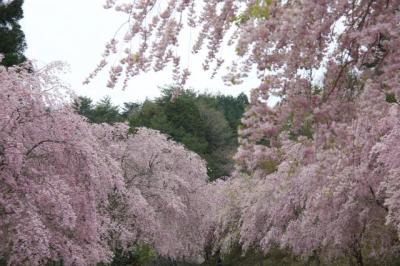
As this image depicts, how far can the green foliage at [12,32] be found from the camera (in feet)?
87.3

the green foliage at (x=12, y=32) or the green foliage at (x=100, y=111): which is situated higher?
the green foliage at (x=100, y=111)

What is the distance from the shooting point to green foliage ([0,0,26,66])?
26609mm

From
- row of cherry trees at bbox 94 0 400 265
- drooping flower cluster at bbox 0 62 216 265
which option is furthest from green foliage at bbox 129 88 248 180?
row of cherry trees at bbox 94 0 400 265

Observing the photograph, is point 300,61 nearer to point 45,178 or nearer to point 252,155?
point 252,155

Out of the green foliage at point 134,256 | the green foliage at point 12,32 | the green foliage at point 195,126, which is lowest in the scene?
the green foliage at point 134,256

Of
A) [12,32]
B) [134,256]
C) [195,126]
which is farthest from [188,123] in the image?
[134,256]

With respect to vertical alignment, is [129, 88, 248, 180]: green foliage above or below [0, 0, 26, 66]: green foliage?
above

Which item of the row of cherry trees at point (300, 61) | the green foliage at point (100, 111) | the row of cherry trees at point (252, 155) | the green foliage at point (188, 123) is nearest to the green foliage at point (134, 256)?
the row of cherry trees at point (252, 155)

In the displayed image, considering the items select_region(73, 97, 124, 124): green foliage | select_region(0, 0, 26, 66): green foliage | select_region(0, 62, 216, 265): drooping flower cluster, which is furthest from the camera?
select_region(73, 97, 124, 124): green foliage

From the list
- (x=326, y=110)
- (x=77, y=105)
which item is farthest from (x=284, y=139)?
(x=77, y=105)

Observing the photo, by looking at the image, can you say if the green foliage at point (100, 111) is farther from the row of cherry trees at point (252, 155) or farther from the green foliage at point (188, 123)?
the row of cherry trees at point (252, 155)

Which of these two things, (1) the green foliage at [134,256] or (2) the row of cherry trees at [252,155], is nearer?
(2) the row of cherry trees at [252,155]

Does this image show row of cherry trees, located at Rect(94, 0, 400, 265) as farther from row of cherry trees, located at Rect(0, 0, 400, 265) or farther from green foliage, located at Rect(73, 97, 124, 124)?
green foliage, located at Rect(73, 97, 124, 124)

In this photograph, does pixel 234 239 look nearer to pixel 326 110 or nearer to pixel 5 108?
pixel 5 108
